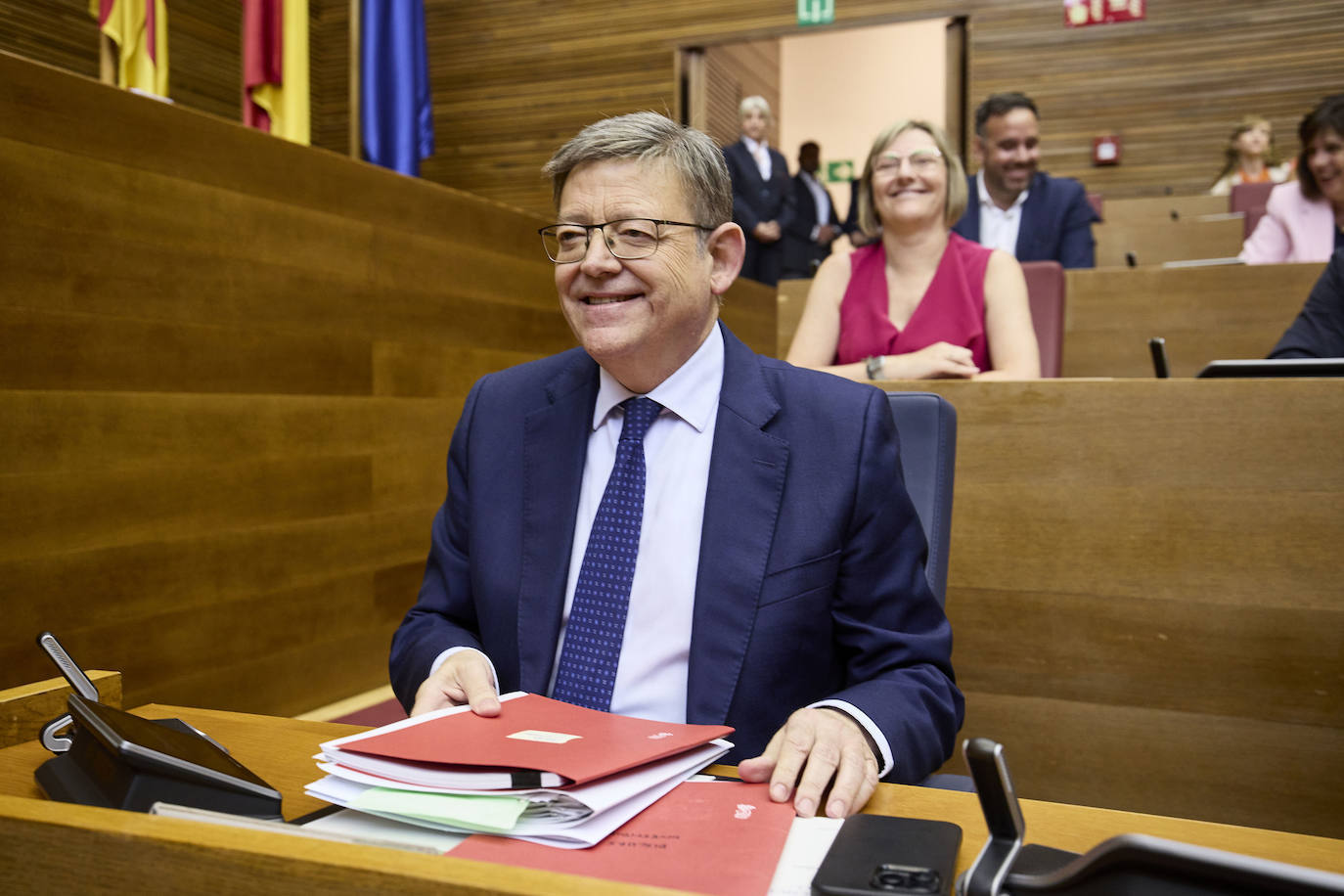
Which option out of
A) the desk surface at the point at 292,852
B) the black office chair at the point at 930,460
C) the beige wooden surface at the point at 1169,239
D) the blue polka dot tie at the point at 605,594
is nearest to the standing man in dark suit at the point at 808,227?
the beige wooden surface at the point at 1169,239

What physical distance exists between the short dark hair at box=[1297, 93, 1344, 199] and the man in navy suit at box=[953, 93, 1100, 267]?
2.16 ft

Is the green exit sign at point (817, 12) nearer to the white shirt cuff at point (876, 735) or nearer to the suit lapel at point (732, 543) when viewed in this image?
the suit lapel at point (732, 543)

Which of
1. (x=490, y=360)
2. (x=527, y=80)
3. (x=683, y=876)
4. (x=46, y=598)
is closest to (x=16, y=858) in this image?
(x=683, y=876)

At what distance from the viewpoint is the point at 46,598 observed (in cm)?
182

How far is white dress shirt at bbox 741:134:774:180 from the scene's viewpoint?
6.05 m

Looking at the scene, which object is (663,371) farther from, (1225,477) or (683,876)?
(1225,477)

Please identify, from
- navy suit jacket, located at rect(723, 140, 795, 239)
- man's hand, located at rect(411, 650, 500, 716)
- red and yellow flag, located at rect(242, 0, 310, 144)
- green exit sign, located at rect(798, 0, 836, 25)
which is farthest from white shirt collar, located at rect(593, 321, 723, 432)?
green exit sign, located at rect(798, 0, 836, 25)

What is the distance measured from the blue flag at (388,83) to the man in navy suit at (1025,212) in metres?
2.15

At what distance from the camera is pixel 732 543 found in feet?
3.61

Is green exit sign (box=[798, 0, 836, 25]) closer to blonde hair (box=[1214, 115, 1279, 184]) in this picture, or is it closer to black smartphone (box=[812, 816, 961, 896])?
blonde hair (box=[1214, 115, 1279, 184])

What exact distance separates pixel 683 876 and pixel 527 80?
7.07 meters

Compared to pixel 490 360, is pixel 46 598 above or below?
below

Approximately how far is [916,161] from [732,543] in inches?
63.9

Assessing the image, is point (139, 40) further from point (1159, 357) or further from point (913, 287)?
point (1159, 357)
